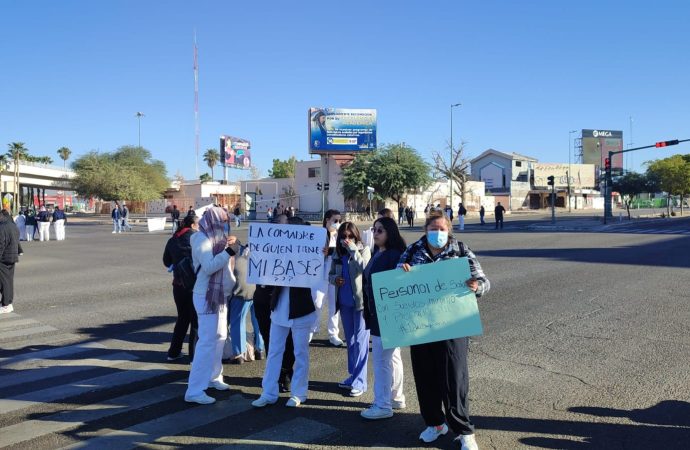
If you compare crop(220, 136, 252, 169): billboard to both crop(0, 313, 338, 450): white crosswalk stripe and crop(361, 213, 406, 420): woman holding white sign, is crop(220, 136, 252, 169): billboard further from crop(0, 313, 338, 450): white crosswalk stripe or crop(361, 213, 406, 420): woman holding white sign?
crop(361, 213, 406, 420): woman holding white sign

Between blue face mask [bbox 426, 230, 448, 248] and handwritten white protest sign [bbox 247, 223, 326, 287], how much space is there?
124cm

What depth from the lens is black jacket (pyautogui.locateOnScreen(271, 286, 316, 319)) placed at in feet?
16.0

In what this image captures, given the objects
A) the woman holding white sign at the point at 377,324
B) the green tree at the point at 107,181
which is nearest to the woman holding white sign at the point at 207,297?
the woman holding white sign at the point at 377,324

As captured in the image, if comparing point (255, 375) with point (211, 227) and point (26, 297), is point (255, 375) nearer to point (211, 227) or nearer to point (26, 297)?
point (211, 227)

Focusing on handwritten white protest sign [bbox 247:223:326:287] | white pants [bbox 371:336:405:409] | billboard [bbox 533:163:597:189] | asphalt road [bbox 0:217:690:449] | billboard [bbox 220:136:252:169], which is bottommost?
asphalt road [bbox 0:217:690:449]

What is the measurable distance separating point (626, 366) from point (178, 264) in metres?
5.27

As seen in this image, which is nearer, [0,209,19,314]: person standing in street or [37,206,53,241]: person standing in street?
[0,209,19,314]: person standing in street

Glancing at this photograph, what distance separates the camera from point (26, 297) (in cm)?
1112

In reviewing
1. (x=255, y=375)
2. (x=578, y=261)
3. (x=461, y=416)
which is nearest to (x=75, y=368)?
(x=255, y=375)

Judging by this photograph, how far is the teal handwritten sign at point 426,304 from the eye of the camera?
405 centimetres

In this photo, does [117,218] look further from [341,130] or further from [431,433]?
[431,433]

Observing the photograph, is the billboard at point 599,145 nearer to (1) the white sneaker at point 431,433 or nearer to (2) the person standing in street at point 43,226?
(2) the person standing in street at point 43,226

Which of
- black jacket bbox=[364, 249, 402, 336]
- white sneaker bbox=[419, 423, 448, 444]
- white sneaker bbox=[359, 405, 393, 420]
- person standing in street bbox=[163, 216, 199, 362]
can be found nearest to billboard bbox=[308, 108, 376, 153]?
person standing in street bbox=[163, 216, 199, 362]

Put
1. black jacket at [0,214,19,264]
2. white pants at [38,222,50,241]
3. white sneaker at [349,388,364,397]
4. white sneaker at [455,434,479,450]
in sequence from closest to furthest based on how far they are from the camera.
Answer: white sneaker at [455,434,479,450] < white sneaker at [349,388,364,397] < black jacket at [0,214,19,264] < white pants at [38,222,50,241]
